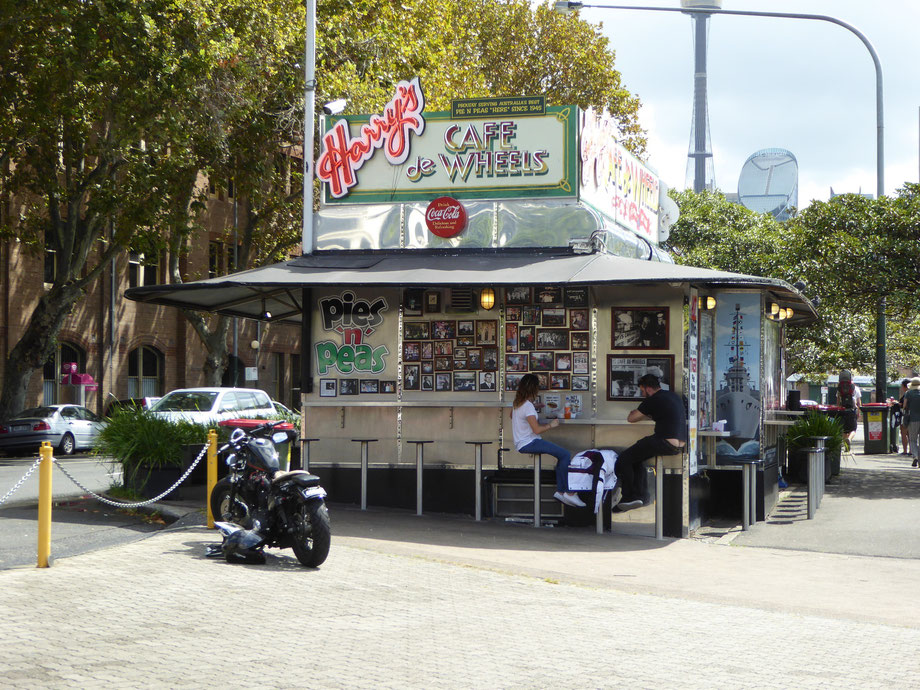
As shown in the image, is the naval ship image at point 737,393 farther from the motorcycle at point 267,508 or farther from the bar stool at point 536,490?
the motorcycle at point 267,508

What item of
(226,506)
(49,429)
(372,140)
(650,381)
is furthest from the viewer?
(49,429)

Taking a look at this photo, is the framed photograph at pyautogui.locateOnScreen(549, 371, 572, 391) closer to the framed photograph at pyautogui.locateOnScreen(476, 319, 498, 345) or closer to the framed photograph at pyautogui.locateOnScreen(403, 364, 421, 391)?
the framed photograph at pyautogui.locateOnScreen(476, 319, 498, 345)

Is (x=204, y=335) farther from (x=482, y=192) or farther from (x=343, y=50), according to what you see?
(x=482, y=192)

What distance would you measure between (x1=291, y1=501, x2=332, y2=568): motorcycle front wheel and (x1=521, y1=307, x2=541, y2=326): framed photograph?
4.94 m

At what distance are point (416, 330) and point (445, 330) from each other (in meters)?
0.38

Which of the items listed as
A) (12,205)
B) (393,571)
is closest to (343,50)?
(12,205)

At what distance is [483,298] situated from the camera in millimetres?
13688

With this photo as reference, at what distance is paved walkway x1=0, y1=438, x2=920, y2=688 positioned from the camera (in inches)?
249

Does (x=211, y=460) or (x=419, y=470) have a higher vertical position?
(x=211, y=460)

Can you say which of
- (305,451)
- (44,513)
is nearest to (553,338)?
(305,451)

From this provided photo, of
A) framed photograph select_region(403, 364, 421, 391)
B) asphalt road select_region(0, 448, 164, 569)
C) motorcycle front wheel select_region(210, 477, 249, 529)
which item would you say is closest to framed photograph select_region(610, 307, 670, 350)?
framed photograph select_region(403, 364, 421, 391)

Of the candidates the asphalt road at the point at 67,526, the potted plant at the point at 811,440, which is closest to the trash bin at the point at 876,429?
the potted plant at the point at 811,440

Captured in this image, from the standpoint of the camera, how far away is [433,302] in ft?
46.3

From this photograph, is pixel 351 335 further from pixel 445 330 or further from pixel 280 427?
pixel 280 427
